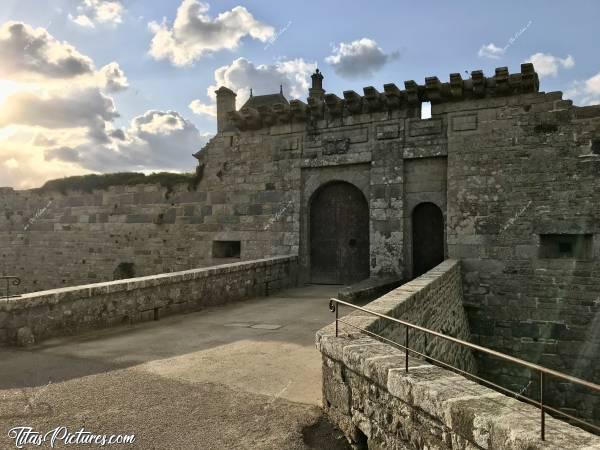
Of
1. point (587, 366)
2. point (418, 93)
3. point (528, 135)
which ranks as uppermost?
point (418, 93)

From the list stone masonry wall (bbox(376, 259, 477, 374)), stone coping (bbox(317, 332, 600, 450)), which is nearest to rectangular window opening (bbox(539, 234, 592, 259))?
stone masonry wall (bbox(376, 259, 477, 374))

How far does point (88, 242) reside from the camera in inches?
610

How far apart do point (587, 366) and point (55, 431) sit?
936 cm

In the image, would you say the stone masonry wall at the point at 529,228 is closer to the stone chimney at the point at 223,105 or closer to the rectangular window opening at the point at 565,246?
the rectangular window opening at the point at 565,246

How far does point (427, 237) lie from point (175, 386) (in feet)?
26.5

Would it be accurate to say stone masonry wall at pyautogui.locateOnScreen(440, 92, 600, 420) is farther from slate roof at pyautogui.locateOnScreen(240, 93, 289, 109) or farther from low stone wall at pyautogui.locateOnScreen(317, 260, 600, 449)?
slate roof at pyautogui.locateOnScreen(240, 93, 289, 109)

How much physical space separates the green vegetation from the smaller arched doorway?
22.0 ft

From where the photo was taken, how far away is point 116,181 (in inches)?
603

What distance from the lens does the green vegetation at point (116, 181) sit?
14320 millimetres

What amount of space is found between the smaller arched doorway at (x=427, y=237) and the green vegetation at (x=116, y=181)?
264 inches

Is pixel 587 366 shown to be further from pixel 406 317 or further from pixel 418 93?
pixel 418 93

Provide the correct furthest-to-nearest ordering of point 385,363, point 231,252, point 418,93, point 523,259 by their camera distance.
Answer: point 231,252
point 418,93
point 523,259
point 385,363

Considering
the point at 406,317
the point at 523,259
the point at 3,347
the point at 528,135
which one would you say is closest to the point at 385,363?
the point at 406,317

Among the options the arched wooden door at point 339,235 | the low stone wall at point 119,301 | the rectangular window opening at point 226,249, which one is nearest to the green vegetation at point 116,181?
the rectangular window opening at point 226,249
